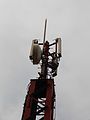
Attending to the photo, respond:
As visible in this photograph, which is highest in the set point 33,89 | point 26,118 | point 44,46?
point 44,46

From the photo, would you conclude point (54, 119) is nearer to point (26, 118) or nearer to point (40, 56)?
point (26, 118)

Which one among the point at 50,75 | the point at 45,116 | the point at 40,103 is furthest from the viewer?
the point at 50,75

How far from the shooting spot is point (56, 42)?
2509 centimetres

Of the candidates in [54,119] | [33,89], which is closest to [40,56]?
[33,89]

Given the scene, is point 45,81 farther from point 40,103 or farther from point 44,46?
point 44,46

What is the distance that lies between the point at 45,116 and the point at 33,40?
260 inches

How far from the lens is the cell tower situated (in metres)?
20.9

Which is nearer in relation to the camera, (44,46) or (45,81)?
(45,81)

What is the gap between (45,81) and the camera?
22469 mm

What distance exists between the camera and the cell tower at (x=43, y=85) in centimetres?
2087

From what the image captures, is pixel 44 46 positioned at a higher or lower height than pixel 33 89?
higher

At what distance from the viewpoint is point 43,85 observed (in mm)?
22344

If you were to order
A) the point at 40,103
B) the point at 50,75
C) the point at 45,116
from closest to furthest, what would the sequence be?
the point at 45,116
the point at 40,103
the point at 50,75

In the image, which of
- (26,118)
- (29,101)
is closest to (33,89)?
(29,101)
